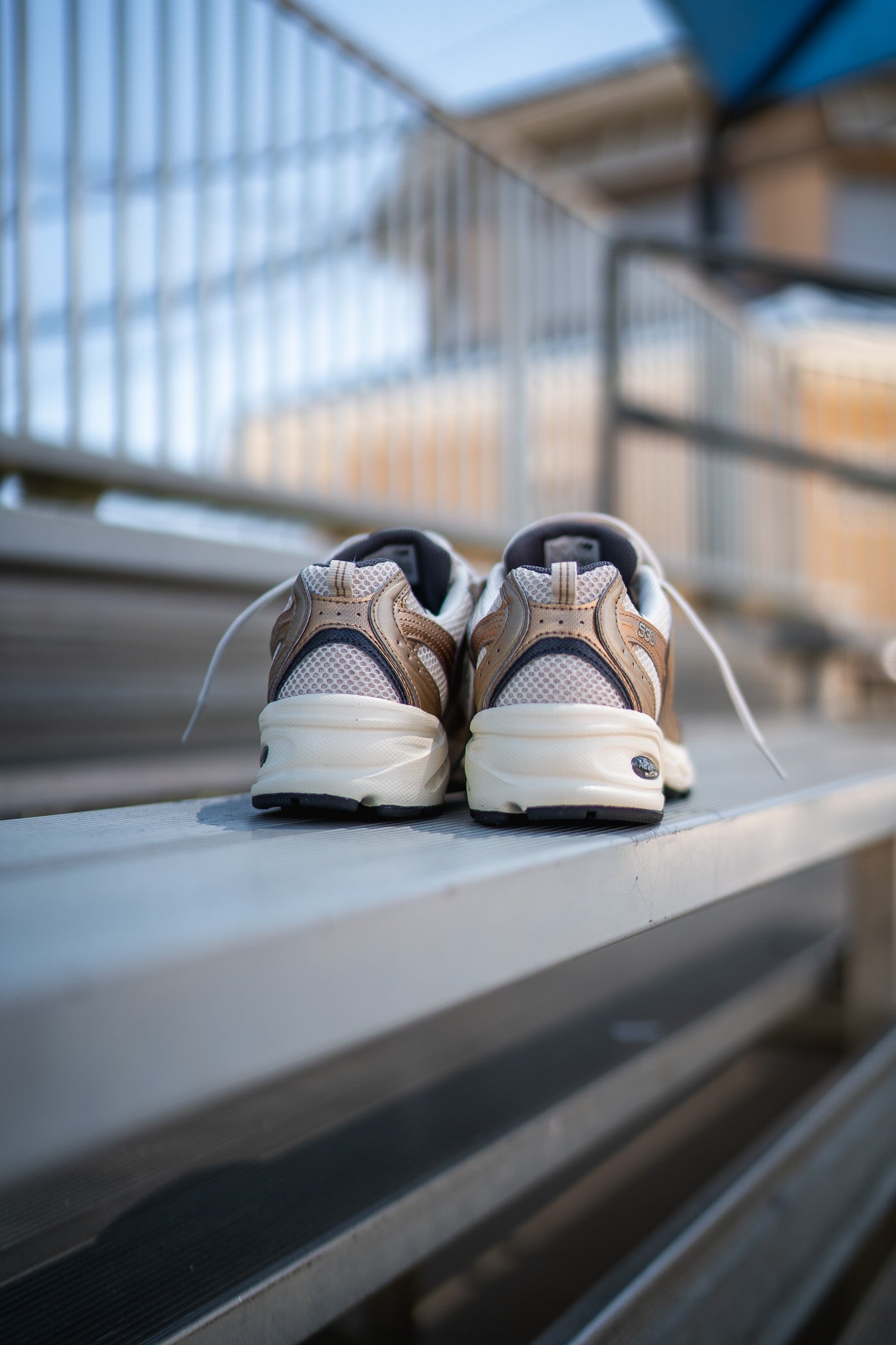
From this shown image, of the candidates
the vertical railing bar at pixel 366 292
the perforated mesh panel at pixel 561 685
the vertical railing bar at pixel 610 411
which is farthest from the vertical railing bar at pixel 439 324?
the perforated mesh panel at pixel 561 685

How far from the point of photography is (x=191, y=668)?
157cm

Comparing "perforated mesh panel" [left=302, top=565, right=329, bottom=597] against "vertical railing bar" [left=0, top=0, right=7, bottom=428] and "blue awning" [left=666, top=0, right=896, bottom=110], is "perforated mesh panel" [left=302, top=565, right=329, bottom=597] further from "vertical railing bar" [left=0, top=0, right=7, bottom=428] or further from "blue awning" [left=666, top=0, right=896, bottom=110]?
"blue awning" [left=666, top=0, right=896, bottom=110]

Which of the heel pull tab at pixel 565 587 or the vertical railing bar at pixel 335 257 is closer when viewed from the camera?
the heel pull tab at pixel 565 587

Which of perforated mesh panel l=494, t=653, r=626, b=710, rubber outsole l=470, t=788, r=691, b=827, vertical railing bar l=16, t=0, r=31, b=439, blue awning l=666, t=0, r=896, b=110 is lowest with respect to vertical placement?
rubber outsole l=470, t=788, r=691, b=827

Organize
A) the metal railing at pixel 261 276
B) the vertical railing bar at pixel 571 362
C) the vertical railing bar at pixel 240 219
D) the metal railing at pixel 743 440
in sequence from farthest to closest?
the vertical railing bar at pixel 571 362
the metal railing at pixel 743 440
the vertical railing bar at pixel 240 219
the metal railing at pixel 261 276

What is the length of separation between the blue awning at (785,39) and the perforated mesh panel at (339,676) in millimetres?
3544

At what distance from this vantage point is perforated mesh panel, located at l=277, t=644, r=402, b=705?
2.41 ft

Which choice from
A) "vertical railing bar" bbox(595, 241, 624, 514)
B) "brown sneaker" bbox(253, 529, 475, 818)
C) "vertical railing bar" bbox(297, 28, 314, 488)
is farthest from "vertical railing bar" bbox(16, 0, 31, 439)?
"vertical railing bar" bbox(595, 241, 624, 514)

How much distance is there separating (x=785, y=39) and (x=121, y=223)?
294 cm

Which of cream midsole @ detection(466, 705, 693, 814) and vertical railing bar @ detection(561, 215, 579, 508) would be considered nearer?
cream midsole @ detection(466, 705, 693, 814)

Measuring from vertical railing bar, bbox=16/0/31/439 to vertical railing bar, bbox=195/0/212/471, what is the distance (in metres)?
0.38

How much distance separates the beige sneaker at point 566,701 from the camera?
69cm

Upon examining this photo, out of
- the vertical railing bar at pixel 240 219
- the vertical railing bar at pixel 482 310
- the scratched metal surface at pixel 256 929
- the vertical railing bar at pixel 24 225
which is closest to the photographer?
the scratched metal surface at pixel 256 929

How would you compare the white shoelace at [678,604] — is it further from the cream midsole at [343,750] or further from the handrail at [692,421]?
the handrail at [692,421]
